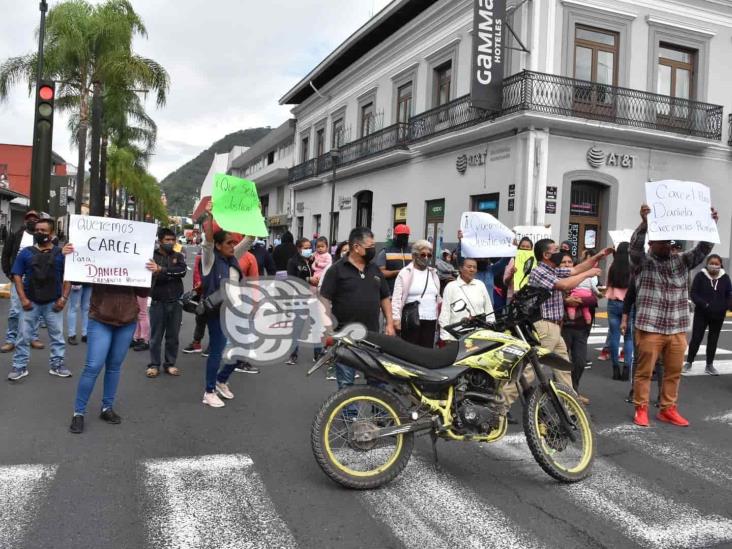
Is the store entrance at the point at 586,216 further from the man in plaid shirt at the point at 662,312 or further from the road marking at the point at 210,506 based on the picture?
the road marking at the point at 210,506

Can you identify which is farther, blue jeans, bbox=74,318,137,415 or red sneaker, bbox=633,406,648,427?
red sneaker, bbox=633,406,648,427

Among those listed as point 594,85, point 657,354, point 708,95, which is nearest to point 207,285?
point 657,354

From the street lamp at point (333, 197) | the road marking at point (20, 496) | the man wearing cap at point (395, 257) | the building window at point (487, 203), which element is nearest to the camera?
the road marking at point (20, 496)

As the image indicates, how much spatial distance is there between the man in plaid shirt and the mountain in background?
153 m

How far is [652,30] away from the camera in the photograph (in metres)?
18.1

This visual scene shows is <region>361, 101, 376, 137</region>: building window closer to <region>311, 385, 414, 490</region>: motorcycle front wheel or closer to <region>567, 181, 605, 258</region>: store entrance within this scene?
<region>567, 181, 605, 258</region>: store entrance

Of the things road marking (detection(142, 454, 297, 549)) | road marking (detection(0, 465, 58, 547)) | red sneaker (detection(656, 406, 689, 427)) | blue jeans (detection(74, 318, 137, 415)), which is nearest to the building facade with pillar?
red sneaker (detection(656, 406, 689, 427))

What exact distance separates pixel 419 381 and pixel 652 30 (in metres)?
18.0

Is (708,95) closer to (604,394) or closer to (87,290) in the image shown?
(604,394)

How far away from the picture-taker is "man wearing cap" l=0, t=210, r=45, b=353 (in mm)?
7973

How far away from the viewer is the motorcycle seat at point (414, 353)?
412 centimetres

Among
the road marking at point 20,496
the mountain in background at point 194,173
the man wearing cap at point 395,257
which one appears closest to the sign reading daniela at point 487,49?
the man wearing cap at point 395,257

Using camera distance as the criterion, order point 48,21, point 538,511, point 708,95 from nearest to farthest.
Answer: point 538,511 < point 708,95 < point 48,21

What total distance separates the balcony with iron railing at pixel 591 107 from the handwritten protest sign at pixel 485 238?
960 centimetres
